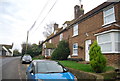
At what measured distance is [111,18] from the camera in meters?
12.2

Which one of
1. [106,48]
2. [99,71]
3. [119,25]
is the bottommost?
[99,71]

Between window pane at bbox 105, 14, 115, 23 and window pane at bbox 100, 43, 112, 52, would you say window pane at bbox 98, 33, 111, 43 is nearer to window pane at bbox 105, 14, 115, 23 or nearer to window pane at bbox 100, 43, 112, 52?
window pane at bbox 100, 43, 112, 52

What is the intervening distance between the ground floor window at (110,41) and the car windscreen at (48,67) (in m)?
6.20

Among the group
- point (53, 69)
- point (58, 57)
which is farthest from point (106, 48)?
point (58, 57)

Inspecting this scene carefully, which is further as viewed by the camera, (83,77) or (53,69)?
(83,77)

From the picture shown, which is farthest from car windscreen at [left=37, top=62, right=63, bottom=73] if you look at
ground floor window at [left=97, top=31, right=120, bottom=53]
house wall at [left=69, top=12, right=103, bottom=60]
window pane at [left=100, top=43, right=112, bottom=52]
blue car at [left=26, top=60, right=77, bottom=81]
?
house wall at [left=69, top=12, right=103, bottom=60]

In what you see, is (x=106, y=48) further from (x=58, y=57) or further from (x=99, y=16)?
(x=58, y=57)

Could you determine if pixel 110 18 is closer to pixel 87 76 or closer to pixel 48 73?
pixel 87 76

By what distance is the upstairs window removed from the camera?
39.7 feet

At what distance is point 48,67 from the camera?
268 inches

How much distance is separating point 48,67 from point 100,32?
7456 mm

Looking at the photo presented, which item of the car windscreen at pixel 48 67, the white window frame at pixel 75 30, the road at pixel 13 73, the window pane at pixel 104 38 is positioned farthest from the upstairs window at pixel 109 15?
the road at pixel 13 73

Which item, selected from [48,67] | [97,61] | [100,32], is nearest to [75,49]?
[100,32]

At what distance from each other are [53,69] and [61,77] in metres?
0.96
